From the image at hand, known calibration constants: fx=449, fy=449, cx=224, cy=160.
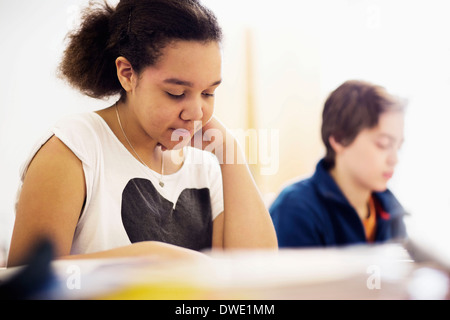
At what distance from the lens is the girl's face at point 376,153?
2.41 feet

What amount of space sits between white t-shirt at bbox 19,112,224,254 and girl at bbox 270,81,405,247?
14 centimetres

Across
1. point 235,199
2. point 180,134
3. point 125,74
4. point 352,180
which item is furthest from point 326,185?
point 125,74

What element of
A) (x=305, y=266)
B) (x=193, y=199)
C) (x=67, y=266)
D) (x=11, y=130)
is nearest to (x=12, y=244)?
(x=67, y=266)

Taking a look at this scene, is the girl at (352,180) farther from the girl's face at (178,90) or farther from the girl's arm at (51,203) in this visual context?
the girl's arm at (51,203)

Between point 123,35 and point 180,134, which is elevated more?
point 123,35

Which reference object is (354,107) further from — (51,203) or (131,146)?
(51,203)

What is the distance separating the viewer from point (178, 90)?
0.68 m

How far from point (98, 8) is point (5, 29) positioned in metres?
0.15

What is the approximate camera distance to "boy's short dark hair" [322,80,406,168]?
747 mm

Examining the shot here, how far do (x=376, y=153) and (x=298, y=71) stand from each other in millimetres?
188

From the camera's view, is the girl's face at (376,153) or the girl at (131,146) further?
the girl's face at (376,153)

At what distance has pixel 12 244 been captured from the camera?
62 cm

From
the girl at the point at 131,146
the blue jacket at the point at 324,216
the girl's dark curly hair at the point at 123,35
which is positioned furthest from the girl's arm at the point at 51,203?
the blue jacket at the point at 324,216

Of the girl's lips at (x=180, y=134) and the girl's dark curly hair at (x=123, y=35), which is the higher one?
the girl's dark curly hair at (x=123, y=35)
